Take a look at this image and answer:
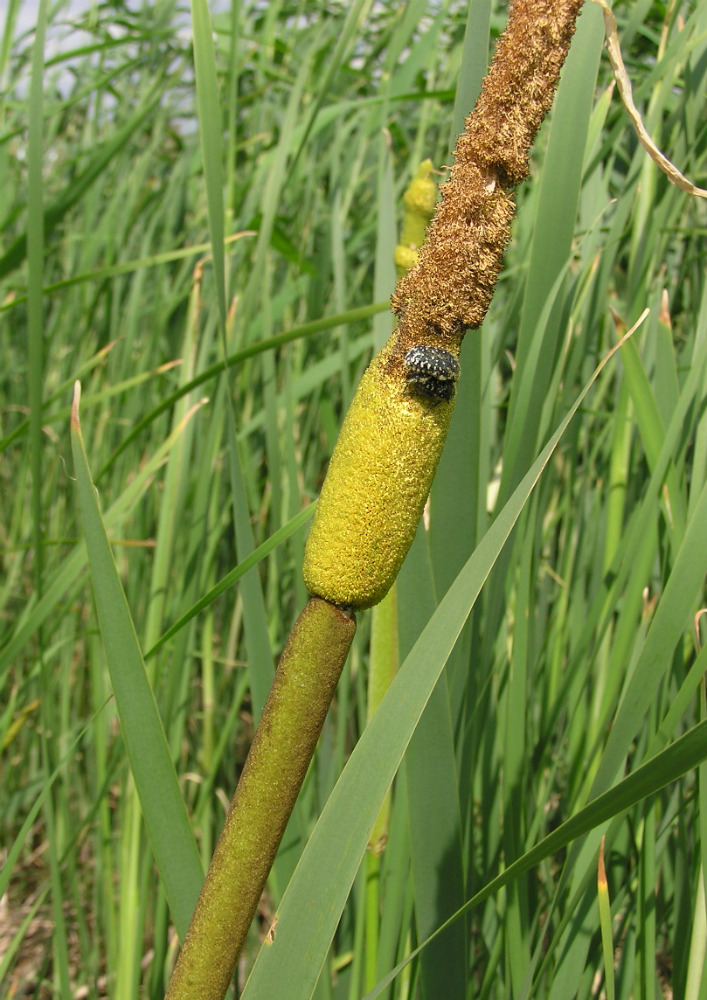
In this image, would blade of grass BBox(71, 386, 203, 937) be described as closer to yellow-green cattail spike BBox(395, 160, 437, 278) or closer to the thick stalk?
the thick stalk

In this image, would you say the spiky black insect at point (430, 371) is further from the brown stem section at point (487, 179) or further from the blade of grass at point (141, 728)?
the blade of grass at point (141, 728)

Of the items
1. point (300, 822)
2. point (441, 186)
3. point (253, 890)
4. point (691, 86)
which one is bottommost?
point (300, 822)

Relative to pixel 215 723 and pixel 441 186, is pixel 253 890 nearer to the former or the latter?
pixel 441 186

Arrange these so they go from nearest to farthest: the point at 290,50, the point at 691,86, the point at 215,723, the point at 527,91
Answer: the point at 527,91 → the point at 691,86 → the point at 215,723 → the point at 290,50

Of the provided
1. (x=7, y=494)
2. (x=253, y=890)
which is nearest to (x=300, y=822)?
(x=253, y=890)

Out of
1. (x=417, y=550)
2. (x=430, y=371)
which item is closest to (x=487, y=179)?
(x=430, y=371)

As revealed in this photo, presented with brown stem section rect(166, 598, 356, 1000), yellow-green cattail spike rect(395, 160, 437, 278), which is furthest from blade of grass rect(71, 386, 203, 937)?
yellow-green cattail spike rect(395, 160, 437, 278)

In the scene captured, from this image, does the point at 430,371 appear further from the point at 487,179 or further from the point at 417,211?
the point at 417,211
